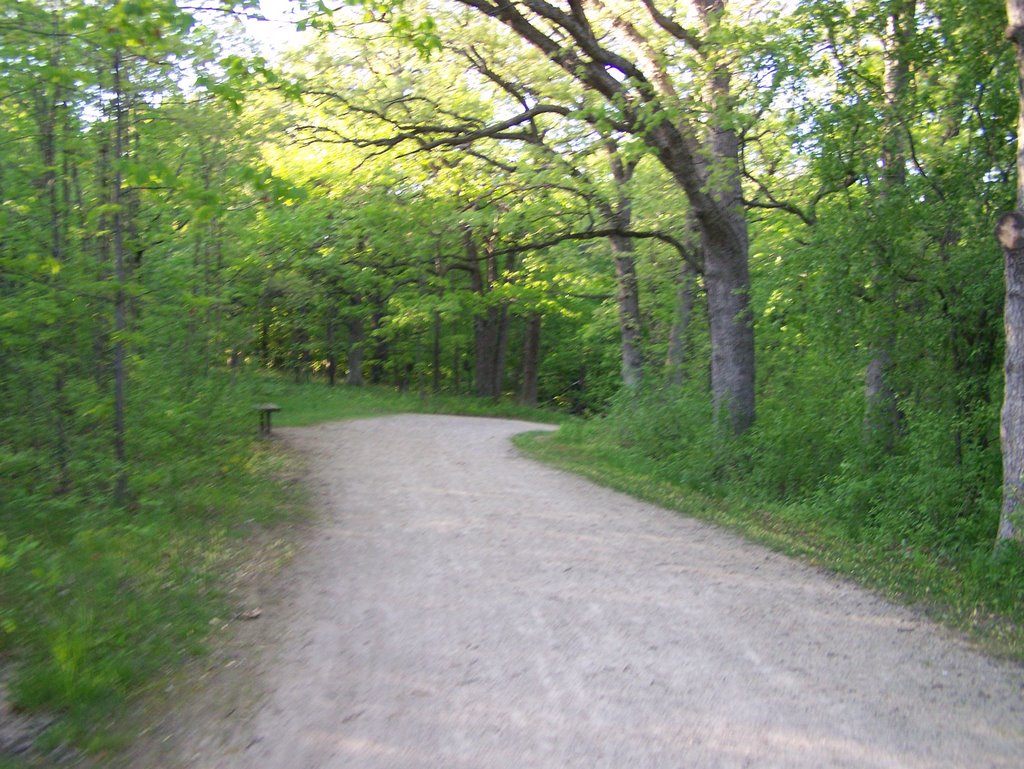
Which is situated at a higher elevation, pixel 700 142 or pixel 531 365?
pixel 700 142

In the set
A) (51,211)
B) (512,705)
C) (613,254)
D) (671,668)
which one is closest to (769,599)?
(671,668)

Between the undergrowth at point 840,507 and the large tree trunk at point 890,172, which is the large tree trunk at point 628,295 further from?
the large tree trunk at point 890,172

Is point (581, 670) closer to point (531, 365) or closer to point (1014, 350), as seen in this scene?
point (1014, 350)

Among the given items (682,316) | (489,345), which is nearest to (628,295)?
(682,316)

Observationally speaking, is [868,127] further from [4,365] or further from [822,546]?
[4,365]

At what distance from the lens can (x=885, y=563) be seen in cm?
888

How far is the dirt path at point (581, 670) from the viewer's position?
15.0 feet

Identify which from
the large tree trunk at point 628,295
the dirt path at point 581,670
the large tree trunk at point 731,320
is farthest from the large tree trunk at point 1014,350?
the large tree trunk at point 628,295

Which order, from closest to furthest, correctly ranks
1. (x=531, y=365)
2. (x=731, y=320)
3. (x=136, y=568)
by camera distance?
(x=136, y=568) < (x=731, y=320) < (x=531, y=365)

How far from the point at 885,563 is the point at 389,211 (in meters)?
13.3

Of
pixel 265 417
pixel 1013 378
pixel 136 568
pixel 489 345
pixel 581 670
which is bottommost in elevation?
pixel 581 670

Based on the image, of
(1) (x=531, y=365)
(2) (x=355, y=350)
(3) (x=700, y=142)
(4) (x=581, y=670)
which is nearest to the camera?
(4) (x=581, y=670)

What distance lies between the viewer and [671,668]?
5.70 metres

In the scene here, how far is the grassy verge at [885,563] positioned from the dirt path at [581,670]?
344mm
